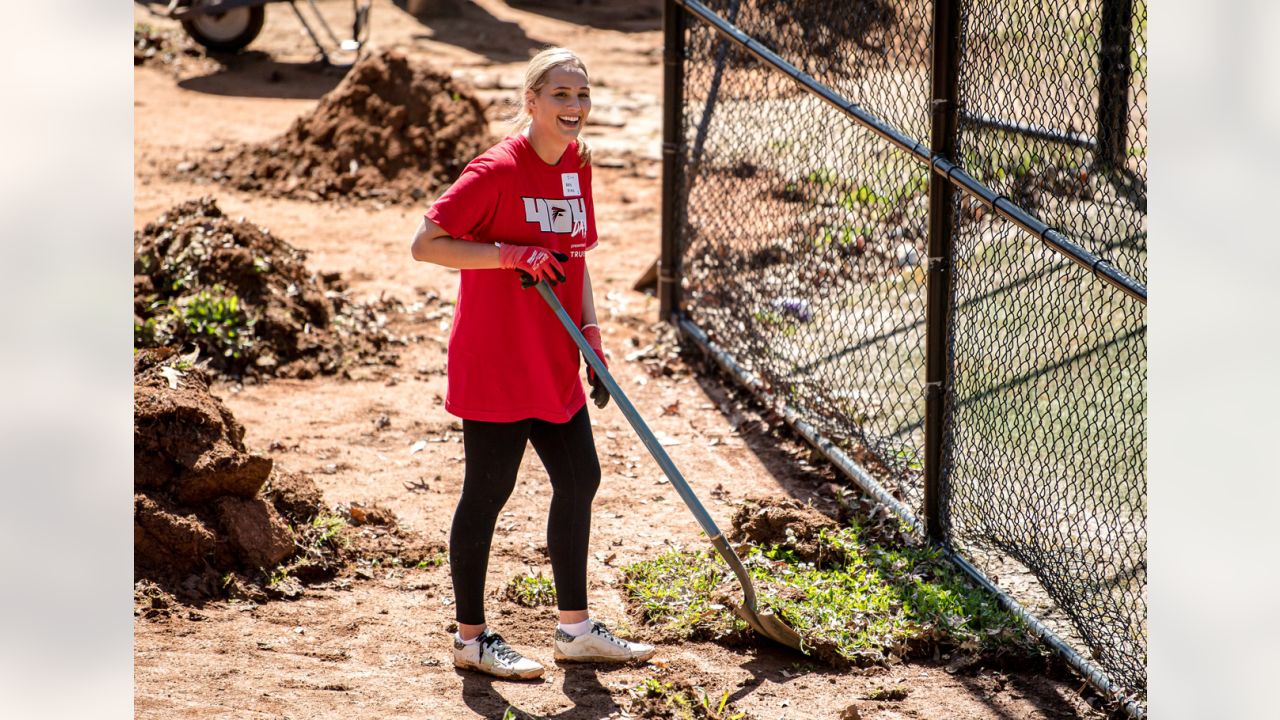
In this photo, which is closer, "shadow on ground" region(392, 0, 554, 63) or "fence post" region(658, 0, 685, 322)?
"fence post" region(658, 0, 685, 322)

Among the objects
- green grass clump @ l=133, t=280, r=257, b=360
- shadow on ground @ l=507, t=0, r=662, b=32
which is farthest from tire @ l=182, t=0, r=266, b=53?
green grass clump @ l=133, t=280, r=257, b=360

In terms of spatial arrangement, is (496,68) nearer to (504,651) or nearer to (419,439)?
(419,439)

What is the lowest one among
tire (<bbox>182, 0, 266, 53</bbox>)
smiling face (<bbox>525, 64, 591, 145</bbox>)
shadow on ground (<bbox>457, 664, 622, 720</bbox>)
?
→ shadow on ground (<bbox>457, 664, 622, 720</bbox>)

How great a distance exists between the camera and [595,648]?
3.97 metres

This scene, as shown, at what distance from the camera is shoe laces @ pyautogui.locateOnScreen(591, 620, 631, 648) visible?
3.98m

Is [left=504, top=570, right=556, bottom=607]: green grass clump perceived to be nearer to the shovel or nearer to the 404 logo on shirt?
the shovel

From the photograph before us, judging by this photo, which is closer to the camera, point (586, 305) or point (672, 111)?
point (586, 305)

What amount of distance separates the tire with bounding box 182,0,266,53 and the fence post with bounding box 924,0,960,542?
12.0m

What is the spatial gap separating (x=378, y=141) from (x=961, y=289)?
22.6 feet

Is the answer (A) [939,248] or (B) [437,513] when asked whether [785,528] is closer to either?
(A) [939,248]

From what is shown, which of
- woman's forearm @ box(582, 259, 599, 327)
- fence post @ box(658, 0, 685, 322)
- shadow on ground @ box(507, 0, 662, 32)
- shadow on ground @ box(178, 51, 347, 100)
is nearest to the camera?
woman's forearm @ box(582, 259, 599, 327)

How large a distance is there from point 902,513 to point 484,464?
188 centimetres

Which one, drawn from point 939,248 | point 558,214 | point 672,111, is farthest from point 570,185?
point 672,111

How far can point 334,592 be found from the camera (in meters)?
4.59
